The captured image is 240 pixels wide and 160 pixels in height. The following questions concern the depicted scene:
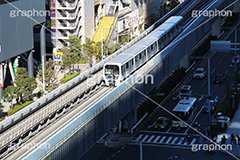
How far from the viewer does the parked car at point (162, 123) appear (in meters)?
63.8

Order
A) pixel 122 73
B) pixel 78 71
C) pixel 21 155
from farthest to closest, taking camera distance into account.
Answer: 1. pixel 78 71
2. pixel 122 73
3. pixel 21 155

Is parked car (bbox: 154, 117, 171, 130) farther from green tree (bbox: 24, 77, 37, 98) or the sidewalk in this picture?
green tree (bbox: 24, 77, 37, 98)

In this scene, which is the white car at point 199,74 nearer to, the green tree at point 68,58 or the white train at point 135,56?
the white train at point 135,56

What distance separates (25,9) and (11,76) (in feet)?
33.9

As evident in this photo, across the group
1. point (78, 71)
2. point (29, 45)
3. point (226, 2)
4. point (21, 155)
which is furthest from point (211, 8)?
Answer: point (21, 155)

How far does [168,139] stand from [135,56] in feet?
34.0

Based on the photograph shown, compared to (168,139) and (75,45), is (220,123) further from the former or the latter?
(75,45)

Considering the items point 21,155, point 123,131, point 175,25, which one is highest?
point 175,25

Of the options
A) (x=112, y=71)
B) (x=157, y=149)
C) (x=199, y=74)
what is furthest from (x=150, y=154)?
(x=199, y=74)

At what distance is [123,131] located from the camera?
62656mm

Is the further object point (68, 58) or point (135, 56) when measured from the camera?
point (68, 58)

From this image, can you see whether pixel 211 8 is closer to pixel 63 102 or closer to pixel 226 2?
pixel 226 2

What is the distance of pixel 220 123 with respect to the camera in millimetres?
63469

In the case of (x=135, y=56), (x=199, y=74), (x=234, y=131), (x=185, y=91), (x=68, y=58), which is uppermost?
(x=135, y=56)
